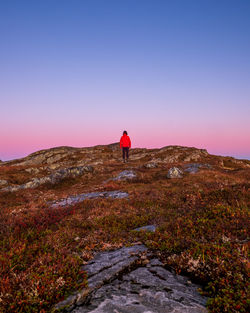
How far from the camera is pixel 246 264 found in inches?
201

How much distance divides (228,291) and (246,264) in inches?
41.4

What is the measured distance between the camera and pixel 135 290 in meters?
4.75

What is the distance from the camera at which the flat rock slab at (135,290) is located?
4.16 metres

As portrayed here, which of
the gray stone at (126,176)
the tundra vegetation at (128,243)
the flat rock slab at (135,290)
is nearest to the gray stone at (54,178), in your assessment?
the gray stone at (126,176)

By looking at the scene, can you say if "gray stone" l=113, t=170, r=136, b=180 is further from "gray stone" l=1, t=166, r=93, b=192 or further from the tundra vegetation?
the tundra vegetation

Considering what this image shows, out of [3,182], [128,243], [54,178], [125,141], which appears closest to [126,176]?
[54,178]

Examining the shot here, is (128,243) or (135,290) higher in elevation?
(135,290)

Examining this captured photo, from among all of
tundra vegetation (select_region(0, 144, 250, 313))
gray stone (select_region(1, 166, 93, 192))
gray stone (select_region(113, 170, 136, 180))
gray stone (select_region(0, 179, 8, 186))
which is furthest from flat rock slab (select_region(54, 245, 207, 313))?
gray stone (select_region(0, 179, 8, 186))

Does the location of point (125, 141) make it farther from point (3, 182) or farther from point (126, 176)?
point (3, 182)

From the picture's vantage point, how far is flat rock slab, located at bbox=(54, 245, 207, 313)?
4156 mm

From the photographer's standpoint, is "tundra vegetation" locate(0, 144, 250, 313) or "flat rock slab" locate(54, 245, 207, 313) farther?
"tundra vegetation" locate(0, 144, 250, 313)

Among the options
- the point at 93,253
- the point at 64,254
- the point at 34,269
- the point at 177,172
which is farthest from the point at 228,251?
the point at 177,172

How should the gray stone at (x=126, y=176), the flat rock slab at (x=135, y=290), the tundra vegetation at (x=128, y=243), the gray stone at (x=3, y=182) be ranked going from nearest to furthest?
the flat rock slab at (x=135, y=290)
the tundra vegetation at (x=128, y=243)
the gray stone at (x=126, y=176)
the gray stone at (x=3, y=182)

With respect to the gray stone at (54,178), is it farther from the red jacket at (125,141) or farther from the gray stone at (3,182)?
the red jacket at (125,141)
